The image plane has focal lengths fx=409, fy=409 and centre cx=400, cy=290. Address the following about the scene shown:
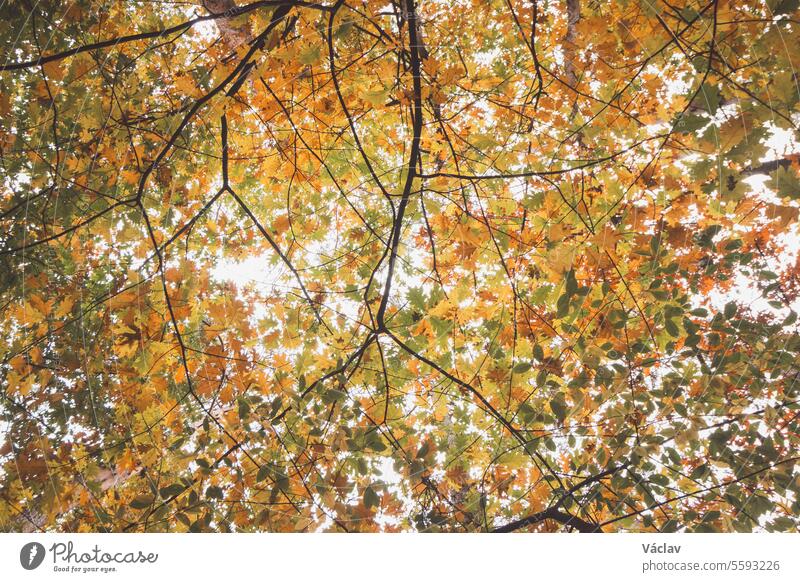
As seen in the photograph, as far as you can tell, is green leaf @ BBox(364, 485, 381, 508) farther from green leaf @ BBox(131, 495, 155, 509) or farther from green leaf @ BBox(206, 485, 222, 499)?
green leaf @ BBox(131, 495, 155, 509)

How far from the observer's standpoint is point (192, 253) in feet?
11.0

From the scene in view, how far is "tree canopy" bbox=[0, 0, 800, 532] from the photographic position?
1.41m

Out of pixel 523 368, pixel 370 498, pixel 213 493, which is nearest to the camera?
pixel 370 498

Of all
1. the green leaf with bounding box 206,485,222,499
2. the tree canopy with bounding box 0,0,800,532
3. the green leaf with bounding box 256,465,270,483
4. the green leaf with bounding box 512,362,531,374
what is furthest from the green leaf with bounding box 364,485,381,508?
the green leaf with bounding box 512,362,531,374

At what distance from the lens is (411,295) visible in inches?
68.8

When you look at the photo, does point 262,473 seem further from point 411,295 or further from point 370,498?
point 411,295

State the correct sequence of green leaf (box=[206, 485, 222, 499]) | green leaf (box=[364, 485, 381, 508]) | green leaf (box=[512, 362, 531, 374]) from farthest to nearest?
green leaf (box=[512, 362, 531, 374]) → green leaf (box=[206, 485, 222, 499]) → green leaf (box=[364, 485, 381, 508])
